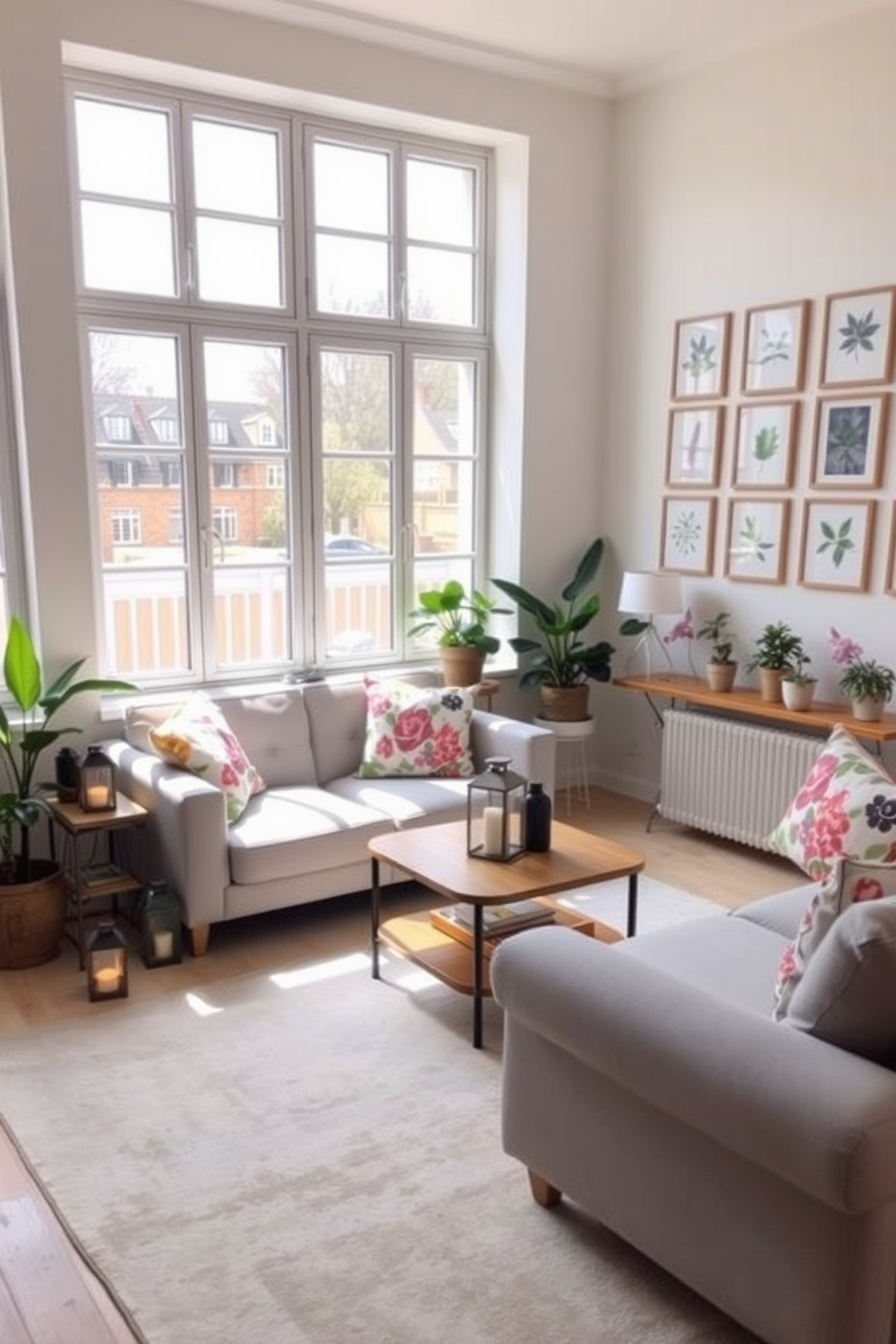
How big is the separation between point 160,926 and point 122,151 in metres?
2.94

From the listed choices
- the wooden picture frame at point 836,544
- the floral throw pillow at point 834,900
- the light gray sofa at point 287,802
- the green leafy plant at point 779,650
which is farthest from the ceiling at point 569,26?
the floral throw pillow at point 834,900

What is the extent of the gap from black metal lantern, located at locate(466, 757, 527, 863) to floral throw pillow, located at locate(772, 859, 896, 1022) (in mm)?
1304

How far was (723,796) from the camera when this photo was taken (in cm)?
465

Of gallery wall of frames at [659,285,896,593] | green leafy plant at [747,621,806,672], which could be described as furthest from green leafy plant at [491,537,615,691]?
green leafy plant at [747,621,806,672]

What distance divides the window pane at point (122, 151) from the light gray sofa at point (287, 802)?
2.03 m

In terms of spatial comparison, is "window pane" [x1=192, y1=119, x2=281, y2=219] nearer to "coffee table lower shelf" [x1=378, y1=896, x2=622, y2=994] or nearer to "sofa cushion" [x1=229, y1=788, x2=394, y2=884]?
"sofa cushion" [x1=229, y1=788, x2=394, y2=884]

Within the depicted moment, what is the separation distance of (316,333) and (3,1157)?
11.2 feet

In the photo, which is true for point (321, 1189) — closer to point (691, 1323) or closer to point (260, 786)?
point (691, 1323)

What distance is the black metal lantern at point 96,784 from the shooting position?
3613mm

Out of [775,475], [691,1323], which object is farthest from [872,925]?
[775,475]

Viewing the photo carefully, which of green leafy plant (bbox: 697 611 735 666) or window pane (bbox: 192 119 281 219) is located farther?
green leafy plant (bbox: 697 611 735 666)

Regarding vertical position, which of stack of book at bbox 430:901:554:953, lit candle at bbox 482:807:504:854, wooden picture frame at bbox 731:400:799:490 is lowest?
stack of book at bbox 430:901:554:953

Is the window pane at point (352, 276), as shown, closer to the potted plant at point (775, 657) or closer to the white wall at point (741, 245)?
the white wall at point (741, 245)

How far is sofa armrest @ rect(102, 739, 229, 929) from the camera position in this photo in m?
3.47
